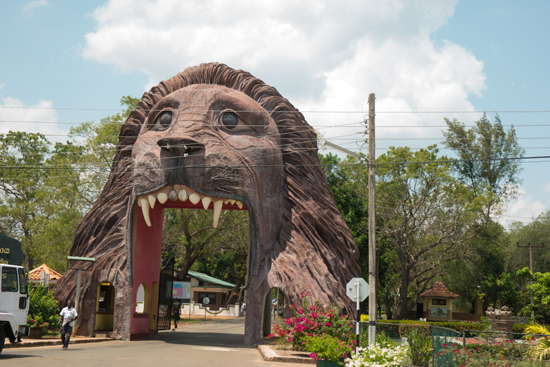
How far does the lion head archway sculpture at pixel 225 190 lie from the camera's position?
1709 cm

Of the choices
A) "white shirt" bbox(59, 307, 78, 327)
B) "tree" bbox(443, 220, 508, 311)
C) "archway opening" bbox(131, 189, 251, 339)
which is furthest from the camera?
"tree" bbox(443, 220, 508, 311)

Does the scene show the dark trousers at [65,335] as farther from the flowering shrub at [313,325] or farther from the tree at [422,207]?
the tree at [422,207]

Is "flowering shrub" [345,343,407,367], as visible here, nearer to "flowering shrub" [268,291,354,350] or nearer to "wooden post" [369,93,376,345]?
"wooden post" [369,93,376,345]

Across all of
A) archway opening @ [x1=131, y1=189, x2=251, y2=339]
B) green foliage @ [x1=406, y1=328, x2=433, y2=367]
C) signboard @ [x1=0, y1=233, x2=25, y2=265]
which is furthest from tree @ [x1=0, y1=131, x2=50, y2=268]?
green foliage @ [x1=406, y1=328, x2=433, y2=367]

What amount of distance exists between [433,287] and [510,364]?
138ft

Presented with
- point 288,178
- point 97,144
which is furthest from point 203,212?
point 288,178

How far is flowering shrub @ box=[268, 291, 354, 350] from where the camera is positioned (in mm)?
14727

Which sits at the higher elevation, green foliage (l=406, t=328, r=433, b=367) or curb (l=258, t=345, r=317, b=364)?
green foliage (l=406, t=328, r=433, b=367)

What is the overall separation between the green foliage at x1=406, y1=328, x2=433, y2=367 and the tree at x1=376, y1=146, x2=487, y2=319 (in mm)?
17454

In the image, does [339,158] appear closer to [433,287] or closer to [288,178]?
[288,178]

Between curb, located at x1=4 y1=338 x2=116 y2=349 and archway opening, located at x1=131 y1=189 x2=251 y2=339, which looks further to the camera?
archway opening, located at x1=131 y1=189 x2=251 y2=339

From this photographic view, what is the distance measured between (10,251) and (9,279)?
521cm

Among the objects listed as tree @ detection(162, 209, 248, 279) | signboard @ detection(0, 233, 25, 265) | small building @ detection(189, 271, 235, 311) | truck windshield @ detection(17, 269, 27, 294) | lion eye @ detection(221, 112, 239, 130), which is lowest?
small building @ detection(189, 271, 235, 311)

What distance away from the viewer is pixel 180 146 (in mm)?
16828
